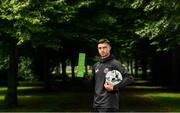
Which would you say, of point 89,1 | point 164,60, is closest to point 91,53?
point 89,1

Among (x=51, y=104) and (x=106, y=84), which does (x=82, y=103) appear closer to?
(x=51, y=104)

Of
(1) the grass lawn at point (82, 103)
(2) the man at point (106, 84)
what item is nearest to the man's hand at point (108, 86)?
(2) the man at point (106, 84)

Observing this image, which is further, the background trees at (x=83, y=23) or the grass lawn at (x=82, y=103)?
the grass lawn at (x=82, y=103)

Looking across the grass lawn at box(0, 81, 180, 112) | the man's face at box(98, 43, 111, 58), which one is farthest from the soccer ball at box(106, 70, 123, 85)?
the grass lawn at box(0, 81, 180, 112)

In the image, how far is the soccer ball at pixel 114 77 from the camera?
8.53 metres

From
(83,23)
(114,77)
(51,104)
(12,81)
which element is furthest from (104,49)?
(51,104)

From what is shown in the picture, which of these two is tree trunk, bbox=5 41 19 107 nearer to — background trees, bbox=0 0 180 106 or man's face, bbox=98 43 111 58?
background trees, bbox=0 0 180 106

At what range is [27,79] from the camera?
70.6 meters

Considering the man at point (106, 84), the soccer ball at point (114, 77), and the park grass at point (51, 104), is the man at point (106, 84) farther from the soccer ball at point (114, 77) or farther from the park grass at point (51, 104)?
the park grass at point (51, 104)

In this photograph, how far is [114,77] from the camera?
856 centimetres

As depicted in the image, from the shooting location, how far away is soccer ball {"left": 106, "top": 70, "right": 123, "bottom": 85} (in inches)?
336

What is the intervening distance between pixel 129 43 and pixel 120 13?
2.62 m

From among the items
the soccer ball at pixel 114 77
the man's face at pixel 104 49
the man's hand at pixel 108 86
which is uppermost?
the man's face at pixel 104 49

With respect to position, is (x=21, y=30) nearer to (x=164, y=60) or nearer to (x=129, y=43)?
(x=129, y=43)
